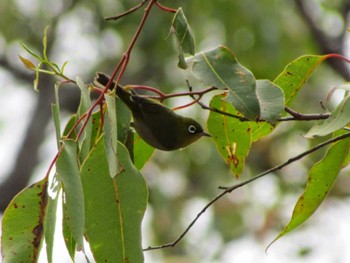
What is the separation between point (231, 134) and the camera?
4.81ft

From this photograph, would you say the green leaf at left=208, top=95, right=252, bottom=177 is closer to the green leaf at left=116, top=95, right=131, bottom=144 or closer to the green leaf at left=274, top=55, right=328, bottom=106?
the green leaf at left=274, top=55, right=328, bottom=106

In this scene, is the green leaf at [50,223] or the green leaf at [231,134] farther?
the green leaf at [231,134]

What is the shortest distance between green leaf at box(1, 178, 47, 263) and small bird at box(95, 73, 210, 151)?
0.61ft

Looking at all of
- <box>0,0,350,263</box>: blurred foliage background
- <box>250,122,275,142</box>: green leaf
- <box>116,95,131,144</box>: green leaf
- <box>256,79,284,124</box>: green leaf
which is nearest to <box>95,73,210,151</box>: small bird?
<box>116,95,131,144</box>: green leaf

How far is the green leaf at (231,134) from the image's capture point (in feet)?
4.79

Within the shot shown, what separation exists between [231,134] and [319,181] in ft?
0.52

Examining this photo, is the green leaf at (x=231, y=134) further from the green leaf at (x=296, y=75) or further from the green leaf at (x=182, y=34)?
the green leaf at (x=182, y=34)

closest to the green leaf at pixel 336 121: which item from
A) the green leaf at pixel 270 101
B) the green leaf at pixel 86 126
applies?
the green leaf at pixel 270 101

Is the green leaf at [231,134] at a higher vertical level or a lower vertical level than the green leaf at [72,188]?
lower

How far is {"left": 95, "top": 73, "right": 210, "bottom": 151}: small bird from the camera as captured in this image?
49.4 inches

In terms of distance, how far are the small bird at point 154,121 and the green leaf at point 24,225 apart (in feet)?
0.61

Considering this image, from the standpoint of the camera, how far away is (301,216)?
4.74 feet

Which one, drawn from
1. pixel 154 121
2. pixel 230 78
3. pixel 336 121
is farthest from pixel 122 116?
pixel 336 121

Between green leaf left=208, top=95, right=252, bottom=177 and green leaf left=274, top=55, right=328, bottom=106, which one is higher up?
green leaf left=274, top=55, right=328, bottom=106
